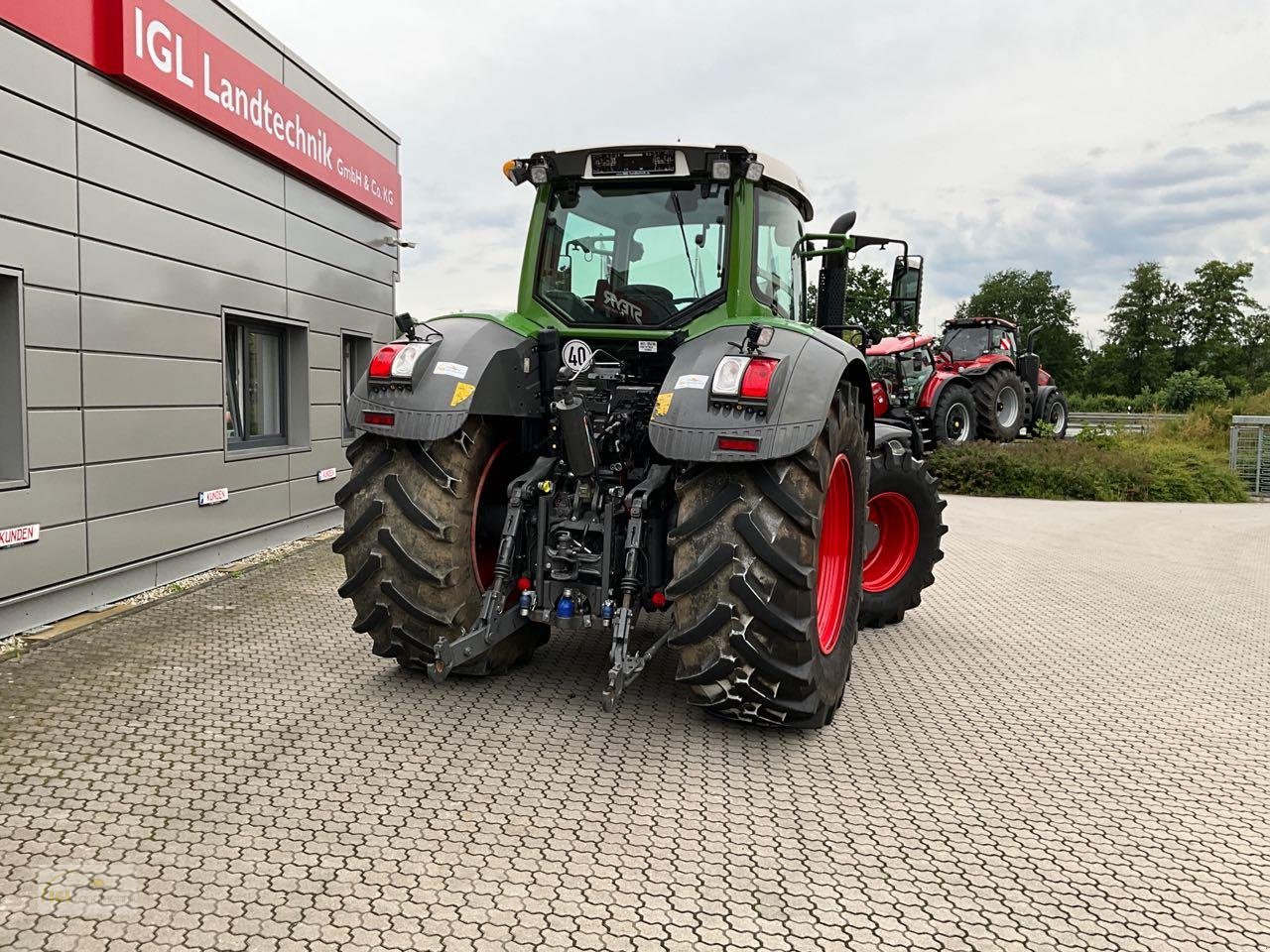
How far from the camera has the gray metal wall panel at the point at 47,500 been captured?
511 cm

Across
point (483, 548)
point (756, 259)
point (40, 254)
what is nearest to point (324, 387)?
point (40, 254)

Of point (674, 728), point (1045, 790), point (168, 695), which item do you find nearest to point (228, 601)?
point (168, 695)

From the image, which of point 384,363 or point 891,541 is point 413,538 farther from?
point 891,541

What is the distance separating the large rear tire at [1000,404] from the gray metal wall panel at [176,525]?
36.6 feet

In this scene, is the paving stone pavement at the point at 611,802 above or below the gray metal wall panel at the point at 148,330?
below

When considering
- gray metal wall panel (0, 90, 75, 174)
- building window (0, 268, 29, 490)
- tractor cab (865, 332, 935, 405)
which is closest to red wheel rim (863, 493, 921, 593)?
building window (0, 268, 29, 490)

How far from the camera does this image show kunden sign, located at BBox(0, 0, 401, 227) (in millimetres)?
5621

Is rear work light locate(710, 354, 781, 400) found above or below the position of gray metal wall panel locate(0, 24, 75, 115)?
below

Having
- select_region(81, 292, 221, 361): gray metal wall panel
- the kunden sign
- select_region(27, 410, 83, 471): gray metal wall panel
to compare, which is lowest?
select_region(27, 410, 83, 471): gray metal wall panel

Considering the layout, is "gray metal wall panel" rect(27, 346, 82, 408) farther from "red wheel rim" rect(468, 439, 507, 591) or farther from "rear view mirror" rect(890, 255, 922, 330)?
"rear view mirror" rect(890, 255, 922, 330)

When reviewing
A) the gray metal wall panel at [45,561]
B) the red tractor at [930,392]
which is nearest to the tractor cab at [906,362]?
the red tractor at [930,392]

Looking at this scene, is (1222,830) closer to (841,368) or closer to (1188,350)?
(841,368)

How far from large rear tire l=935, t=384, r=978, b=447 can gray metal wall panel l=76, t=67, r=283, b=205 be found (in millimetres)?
10036

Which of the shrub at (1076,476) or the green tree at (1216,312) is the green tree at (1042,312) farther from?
the shrub at (1076,476)
